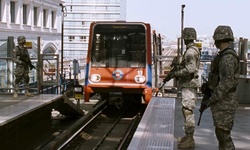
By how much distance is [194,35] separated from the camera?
23.3 feet

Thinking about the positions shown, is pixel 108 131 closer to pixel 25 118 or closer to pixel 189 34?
pixel 25 118

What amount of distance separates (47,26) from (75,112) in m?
33.8

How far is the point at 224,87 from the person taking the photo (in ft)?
18.1

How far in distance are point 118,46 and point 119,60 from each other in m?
0.47

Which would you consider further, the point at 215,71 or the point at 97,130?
the point at 97,130

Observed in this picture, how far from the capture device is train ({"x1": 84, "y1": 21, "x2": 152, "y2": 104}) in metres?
14.4

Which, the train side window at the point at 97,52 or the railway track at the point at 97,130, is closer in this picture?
the railway track at the point at 97,130

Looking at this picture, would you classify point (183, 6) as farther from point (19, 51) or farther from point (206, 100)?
point (206, 100)

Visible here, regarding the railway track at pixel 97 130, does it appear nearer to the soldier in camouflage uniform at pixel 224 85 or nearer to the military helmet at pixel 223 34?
the soldier in camouflage uniform at pixel 224 85

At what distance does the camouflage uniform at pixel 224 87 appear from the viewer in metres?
5.50

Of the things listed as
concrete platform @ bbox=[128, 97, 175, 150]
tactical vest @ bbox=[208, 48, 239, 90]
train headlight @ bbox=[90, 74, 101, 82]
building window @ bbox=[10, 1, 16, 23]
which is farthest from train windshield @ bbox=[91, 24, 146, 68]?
building window @ bbox=[10, 1, 16, 23]

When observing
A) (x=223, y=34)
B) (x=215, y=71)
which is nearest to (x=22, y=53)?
(x=215, y=71)

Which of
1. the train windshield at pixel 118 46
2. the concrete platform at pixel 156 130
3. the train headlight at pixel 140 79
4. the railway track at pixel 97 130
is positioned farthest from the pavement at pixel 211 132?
the train windshield at pixel 118 46

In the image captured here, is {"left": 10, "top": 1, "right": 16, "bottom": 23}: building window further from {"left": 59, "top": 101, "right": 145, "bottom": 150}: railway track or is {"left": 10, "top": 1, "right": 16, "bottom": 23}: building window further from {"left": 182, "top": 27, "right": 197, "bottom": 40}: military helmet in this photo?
{"left": 182, "top": 27, "right": 197, "bottom": 40}: military helmet
